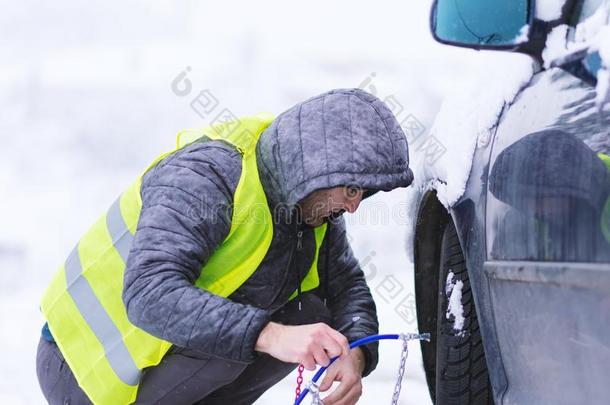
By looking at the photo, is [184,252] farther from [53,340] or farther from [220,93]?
[220,93]

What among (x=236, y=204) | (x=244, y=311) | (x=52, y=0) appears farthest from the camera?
(x=52, y=0)

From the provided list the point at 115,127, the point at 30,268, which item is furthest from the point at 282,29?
the point at 30,268

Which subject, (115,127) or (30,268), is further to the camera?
(115,127)

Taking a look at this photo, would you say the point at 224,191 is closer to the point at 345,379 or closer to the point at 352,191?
the point at 352,191

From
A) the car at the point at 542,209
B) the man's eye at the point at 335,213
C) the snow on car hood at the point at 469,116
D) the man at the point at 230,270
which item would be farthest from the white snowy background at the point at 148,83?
the car at the point at 542,209

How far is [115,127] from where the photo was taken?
6.30 meters

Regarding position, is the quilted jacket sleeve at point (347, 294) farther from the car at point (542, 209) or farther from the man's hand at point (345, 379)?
the car at point (542, 209)

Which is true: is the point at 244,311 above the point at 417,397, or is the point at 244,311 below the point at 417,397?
above

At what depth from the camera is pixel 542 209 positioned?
1.43 m

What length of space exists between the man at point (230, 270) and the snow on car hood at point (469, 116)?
4.2 inches

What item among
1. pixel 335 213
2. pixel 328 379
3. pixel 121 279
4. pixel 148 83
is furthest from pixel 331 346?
pixel 148 83

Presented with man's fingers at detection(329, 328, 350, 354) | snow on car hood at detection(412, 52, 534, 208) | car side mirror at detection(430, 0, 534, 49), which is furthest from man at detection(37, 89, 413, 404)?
car side mirror at detection(430, 0, 534, 49)

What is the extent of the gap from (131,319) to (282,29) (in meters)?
5.48

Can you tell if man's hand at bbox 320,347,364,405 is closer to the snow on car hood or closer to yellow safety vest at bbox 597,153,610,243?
the snow on car hood
